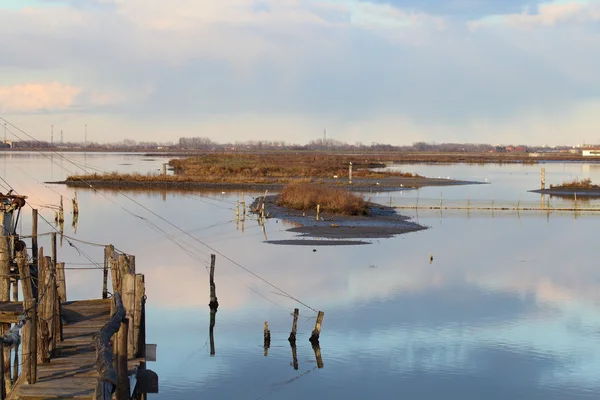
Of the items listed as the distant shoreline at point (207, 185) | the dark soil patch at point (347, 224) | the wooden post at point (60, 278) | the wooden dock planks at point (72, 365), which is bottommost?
the dark soil patch at point (347, 224)

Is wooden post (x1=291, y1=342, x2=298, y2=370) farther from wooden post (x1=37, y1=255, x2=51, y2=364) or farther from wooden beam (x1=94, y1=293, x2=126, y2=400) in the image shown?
wooden beam (x1=94, y1=293, x2=126, y2=400)

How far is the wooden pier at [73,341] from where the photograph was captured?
12.6 m

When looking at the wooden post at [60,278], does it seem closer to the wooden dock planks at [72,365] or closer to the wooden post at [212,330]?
the wooden dock planks at [72,365]

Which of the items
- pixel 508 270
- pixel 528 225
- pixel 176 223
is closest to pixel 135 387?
pixel 508 270

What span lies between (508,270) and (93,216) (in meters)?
32.8

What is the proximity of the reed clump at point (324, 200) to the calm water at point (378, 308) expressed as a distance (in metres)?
4.38

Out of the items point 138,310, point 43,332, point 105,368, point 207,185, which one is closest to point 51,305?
point 43,332

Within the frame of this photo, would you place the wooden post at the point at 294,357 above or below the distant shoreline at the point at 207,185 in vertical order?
below

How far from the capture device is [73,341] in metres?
17.1

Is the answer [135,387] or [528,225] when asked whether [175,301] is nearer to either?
[135,387]

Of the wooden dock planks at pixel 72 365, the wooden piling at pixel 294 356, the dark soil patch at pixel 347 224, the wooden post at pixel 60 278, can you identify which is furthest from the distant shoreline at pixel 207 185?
the wooden dock planks at pixel 72 365

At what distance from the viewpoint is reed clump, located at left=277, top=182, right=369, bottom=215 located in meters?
56.7

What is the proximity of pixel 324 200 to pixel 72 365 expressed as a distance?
1708 inches

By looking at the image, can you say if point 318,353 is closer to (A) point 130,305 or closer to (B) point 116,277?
(B) point 116,277
